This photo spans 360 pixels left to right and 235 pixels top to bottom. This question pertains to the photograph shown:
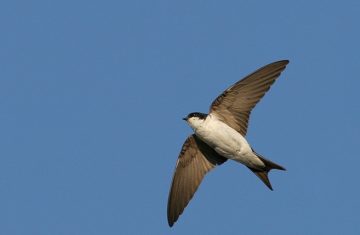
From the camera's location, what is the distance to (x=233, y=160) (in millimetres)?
12141

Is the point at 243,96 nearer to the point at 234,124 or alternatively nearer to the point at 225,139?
the point at 234,124

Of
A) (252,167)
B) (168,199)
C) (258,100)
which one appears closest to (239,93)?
(258,100)

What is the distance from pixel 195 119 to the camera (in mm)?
11867

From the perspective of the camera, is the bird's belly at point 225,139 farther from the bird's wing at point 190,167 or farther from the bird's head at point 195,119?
the bird's wing at point 190,167

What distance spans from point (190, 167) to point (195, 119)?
3.27 feet

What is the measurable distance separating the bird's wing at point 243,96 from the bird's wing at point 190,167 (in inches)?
24.3

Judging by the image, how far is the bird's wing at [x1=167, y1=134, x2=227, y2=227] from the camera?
12.4 metres

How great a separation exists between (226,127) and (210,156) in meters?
0.79

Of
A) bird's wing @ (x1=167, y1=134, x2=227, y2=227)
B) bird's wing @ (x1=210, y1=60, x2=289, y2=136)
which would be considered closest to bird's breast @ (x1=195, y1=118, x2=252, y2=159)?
bird's wing @ (x1=210, y1=60, x2=289, y2=136)

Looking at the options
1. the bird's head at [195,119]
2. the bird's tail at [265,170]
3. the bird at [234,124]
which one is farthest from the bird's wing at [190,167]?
the bird's tail at [265,170]

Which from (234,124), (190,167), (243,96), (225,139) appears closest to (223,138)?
(225,139)

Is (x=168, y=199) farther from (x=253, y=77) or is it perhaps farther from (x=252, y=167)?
(x=253, y=77)

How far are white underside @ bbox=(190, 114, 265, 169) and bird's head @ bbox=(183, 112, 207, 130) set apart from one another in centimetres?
3

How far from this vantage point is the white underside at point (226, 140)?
11820 millimetres
